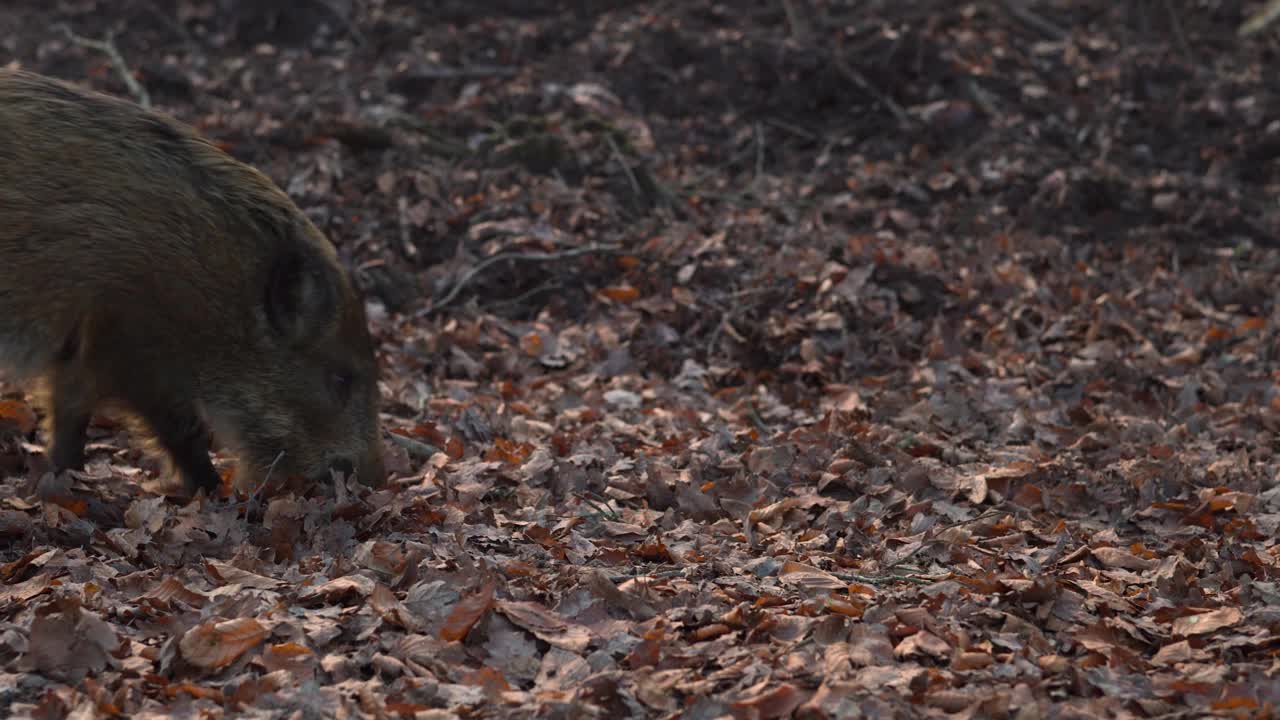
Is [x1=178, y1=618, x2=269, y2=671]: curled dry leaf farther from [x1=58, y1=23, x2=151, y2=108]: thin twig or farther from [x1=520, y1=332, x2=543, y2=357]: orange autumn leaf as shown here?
[x1=58, y1=23, x2=151, y2=108]: thin twig

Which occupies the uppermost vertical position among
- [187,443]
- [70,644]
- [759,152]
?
[70,644]

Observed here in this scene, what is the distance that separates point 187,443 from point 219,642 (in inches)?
70.0

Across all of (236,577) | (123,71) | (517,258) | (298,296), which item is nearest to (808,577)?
(236,577)

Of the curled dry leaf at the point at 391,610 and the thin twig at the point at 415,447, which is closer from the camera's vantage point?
the curled dry leaf at the point at 391,610

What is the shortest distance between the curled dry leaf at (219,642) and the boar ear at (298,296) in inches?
75.0

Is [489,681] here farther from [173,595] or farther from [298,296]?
[298,296]

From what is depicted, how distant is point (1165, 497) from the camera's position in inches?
216

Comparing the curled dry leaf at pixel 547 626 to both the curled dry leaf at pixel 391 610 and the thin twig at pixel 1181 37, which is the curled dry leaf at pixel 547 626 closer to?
the curled dry leaf at pixel 391 610

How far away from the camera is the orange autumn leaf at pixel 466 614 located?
11.9ft

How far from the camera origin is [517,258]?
9000 millimetres

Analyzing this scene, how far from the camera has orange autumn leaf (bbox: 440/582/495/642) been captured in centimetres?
363

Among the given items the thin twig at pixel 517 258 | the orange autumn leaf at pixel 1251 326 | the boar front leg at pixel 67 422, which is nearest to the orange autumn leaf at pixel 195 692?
the boar front leg at pixel 67 422

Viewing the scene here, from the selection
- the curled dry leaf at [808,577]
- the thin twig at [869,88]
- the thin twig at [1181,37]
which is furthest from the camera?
the thin twig at [1181,37]

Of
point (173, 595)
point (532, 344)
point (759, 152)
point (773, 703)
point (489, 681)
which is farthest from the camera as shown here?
point (759, 152)
